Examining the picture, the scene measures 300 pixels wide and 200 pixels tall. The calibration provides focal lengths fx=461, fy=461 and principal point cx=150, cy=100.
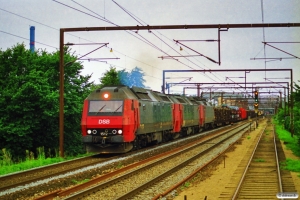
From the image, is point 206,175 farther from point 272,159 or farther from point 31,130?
point 31,130

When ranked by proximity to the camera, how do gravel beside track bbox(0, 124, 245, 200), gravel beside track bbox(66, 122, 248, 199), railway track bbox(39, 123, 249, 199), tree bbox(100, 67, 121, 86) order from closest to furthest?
railway track bbox(39, 123, 249, 199)
gravel beside track bbox(0, 124, 245, 200)
gravel beside track bbox(66, 122, 248, 199)
tree bbox(100, 67, 121, 86)

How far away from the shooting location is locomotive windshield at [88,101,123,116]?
22.5 m

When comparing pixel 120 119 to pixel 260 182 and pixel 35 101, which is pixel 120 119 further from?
pixel 35 101

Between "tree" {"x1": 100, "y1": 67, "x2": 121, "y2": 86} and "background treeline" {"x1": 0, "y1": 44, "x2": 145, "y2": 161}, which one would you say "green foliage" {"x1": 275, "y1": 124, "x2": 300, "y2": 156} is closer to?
"background treeline" {"x1": 0, "y1": 44, "x2": 145, "y2": 161}

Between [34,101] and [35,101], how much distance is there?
0.24 ft

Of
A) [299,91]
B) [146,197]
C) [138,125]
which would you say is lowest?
[146,197]

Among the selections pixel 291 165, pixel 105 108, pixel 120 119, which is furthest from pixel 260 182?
pixel 105 108

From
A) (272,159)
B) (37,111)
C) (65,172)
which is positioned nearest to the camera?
(65,172)

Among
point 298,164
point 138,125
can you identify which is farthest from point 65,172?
point 298,164

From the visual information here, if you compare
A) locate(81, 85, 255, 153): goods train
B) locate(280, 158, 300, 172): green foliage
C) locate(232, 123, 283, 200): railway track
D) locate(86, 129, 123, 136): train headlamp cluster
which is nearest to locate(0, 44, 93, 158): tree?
locate(81, 85, 255, 153): goods train

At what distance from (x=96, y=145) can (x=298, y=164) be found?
9320 mm

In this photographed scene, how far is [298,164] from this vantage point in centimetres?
1923

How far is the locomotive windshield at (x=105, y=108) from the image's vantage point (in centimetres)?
2248

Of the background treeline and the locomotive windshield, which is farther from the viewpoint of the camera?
the background treeline
